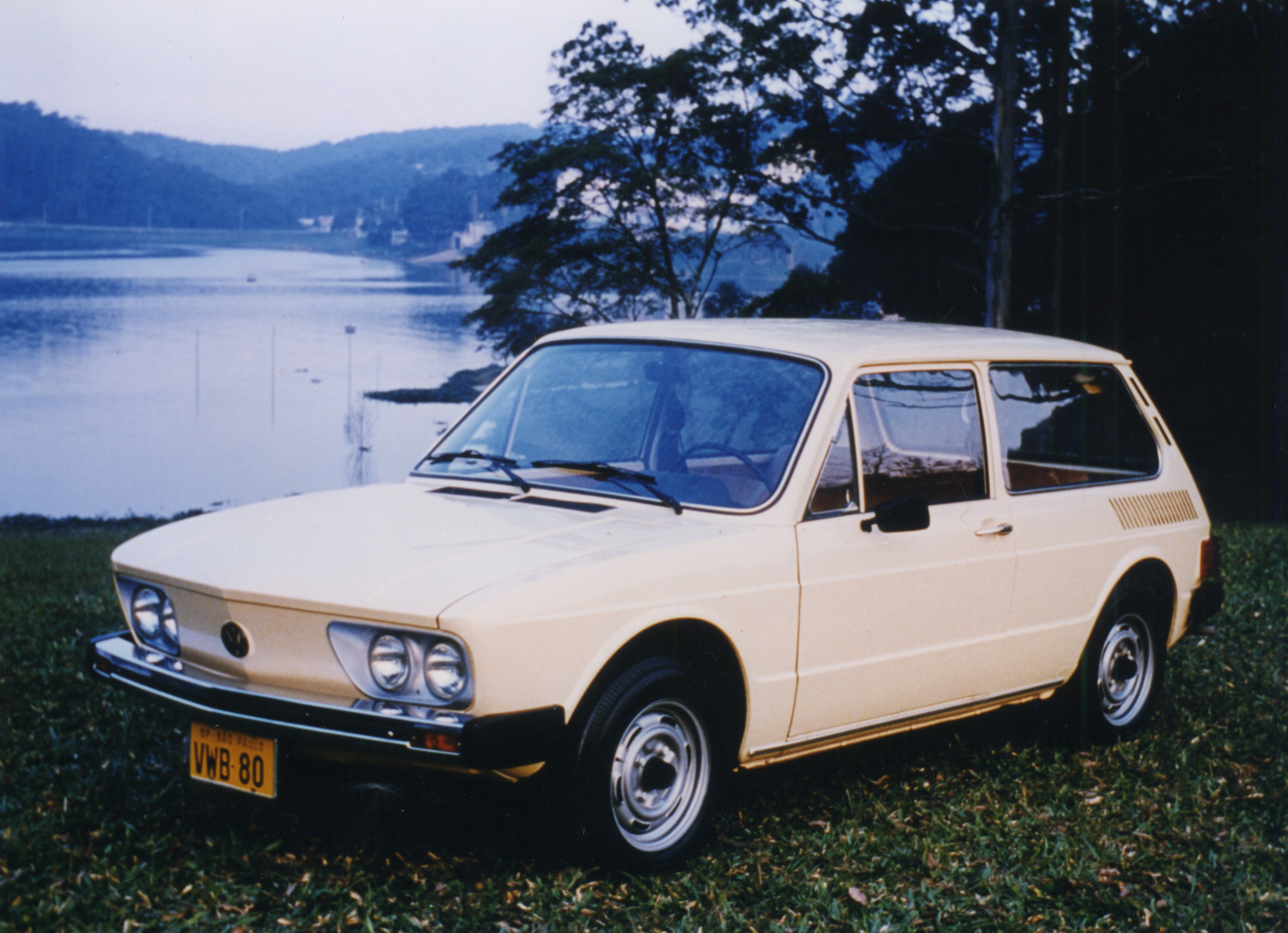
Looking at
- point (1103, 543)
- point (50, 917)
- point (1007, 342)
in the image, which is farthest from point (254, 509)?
point (1103, 543)

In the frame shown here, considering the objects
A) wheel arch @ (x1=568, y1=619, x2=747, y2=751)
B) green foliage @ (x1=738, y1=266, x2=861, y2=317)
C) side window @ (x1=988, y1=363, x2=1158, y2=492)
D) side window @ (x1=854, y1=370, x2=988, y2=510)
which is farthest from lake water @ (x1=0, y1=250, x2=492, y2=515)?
wheel arch @ (x1=568, y1=619, x2=747, y2=751)

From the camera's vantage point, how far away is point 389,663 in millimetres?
3504

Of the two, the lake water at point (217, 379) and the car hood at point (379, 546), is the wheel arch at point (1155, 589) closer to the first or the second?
the car hood at point (379, 546)

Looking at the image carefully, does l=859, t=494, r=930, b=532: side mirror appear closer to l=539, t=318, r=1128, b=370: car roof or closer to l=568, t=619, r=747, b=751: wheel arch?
l=539, t=318, r=1128, b=370: car roof

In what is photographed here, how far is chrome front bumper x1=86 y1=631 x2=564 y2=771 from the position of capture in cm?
336

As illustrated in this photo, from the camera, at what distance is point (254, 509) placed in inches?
180

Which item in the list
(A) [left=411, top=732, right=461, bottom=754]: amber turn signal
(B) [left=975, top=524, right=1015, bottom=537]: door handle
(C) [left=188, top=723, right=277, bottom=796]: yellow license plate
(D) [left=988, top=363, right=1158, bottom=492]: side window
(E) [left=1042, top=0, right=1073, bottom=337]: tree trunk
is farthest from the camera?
(E) [left=1042, top=0, right=1073, bottom=337]: tree trunk

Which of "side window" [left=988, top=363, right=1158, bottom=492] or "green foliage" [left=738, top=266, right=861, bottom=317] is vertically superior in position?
"green foliage" [left=738, top=266, right=861, bottom=317]

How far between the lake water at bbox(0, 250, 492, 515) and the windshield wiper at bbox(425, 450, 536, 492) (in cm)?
2580

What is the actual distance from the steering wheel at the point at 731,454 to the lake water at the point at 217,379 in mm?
26359

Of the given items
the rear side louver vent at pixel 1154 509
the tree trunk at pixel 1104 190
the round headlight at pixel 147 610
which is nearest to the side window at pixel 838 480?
the rear side louver vent at pixel 1154 509

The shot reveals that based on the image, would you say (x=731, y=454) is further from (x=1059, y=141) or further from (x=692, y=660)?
(x=1059, y=141)

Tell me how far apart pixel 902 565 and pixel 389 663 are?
1.96 m

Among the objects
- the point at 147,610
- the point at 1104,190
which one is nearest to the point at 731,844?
the point at 147,610
